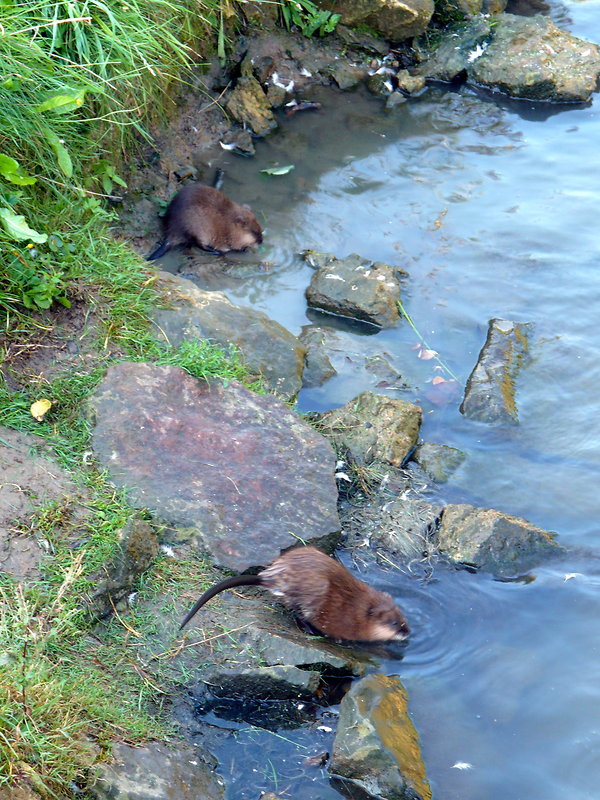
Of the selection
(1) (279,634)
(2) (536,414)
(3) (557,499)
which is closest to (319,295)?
(2) (536,414)

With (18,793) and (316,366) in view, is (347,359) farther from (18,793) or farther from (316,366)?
(18,793)

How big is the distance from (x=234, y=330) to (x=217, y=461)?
3.89 ft

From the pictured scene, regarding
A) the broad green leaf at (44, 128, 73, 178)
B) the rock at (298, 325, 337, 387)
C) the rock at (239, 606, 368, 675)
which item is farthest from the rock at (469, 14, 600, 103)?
the rock at (239, 606, 368, 675)

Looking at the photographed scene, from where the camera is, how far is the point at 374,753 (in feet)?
11.1

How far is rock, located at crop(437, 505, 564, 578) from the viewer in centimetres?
449

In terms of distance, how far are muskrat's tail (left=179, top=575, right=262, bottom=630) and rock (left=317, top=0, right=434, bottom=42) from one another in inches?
250

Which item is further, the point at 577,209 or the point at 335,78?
the point at 335,78

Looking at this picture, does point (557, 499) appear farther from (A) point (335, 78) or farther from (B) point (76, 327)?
(A) point (335, 78)

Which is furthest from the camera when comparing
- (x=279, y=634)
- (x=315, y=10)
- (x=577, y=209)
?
(x=315, y=10)

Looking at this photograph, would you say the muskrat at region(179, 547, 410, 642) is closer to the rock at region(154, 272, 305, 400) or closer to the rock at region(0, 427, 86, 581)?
the rock at region(0, 427, 86, 581)

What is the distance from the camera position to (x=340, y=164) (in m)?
7.38

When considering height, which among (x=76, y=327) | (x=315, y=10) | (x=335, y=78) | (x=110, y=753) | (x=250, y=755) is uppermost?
(x=315, y=10)

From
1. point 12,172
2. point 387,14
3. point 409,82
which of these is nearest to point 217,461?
point 12,172

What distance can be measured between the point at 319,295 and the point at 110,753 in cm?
375
